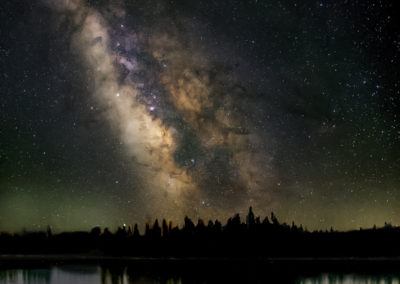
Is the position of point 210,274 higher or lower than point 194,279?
lower

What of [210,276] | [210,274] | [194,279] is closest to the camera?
[194,279]

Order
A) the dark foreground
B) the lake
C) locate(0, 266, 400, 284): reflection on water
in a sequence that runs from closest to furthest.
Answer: locate(0, 266, 400, 284): reflection on water → the lake → the dark foreground

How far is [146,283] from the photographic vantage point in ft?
160

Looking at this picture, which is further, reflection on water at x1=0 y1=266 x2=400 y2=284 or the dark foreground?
A: the dark foreground

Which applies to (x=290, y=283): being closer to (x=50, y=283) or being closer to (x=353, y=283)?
(x=353, y=283)

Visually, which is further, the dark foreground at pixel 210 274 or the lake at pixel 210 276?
the dark foreground at pixel 210 274

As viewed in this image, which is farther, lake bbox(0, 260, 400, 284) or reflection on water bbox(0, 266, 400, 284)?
lake bbox(0, 260, 400, 284)

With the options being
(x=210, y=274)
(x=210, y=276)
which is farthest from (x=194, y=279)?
(x=210, y=274)

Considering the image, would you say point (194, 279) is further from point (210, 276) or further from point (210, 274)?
point (210, 274)

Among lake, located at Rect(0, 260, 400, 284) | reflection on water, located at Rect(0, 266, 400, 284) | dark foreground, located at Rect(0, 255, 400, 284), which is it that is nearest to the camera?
reflection on water, located at Rect(0, 266, 400, 284)

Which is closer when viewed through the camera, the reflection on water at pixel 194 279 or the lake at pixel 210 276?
the reflection on water at pixel 194 279

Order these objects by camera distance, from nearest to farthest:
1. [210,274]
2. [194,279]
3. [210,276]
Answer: [194,279]
[210,276]
[210,274]

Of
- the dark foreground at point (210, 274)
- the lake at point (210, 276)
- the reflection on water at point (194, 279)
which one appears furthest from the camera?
the dark foreground at point (210, 274)

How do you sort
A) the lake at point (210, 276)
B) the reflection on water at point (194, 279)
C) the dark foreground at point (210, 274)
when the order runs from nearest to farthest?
the reflection on water at point (194, 279)
the lake at point (210, 276)
the dark foreground at point (210, 274)
